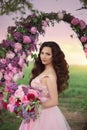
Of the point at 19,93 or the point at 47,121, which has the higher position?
the point at 19,93

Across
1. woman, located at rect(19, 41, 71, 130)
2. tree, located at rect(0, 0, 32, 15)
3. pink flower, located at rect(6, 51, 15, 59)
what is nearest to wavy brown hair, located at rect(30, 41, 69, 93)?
woman, located at rect(19, 41, 71, 130)

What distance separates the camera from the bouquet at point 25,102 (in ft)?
13.9

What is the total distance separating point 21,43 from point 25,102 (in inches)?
39.0

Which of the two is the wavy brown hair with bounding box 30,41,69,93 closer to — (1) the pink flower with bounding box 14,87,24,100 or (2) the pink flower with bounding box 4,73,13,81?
(2) the pink flower with bounding box 4,73,13,81

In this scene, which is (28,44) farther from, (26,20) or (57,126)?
(57,126)

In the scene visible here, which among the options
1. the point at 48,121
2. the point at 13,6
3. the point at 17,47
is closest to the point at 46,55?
the point at 17,47

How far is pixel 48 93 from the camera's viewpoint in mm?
4586

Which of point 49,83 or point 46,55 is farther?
point 46,55

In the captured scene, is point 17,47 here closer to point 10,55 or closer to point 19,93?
point 10,55

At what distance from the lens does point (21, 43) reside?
504 centimetres

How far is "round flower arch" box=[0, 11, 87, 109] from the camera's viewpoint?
16.2 ft

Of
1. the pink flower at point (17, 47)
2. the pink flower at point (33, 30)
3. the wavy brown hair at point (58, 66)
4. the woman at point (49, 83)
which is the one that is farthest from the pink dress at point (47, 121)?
the pink flower at point (33, 30)

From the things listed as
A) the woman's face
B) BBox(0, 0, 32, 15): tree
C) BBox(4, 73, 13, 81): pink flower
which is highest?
BBox(0, 0, 32, 15): tree

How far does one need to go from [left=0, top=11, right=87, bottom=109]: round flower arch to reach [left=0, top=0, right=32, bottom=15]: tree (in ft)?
4.39
